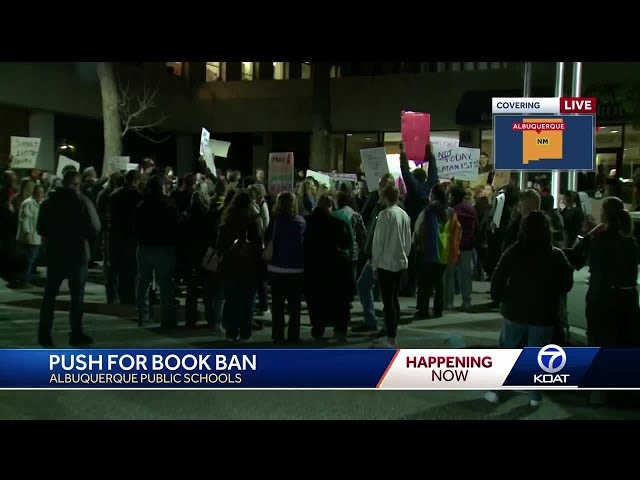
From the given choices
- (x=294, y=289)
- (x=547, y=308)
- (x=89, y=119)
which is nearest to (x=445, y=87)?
(x=89, y=119)

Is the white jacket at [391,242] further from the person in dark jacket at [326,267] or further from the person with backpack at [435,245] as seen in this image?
the person with backpack at [435,245]

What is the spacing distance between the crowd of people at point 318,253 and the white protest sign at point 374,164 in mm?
337

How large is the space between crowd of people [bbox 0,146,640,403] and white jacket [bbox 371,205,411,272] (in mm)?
13

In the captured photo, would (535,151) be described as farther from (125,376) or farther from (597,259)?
(125,376)

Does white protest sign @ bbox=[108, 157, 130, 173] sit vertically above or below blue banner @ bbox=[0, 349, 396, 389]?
above

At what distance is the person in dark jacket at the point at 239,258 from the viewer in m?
7.82

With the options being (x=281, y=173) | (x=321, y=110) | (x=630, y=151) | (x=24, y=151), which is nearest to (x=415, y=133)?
(x=281, y=173)

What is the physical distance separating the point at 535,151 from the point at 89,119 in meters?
16.9

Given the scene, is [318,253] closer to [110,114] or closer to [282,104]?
[110,114]

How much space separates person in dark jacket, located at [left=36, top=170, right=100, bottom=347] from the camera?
708 centimetres

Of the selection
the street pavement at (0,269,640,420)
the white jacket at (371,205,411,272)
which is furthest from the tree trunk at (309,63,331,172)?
the street pavement at (0,269,640,420)

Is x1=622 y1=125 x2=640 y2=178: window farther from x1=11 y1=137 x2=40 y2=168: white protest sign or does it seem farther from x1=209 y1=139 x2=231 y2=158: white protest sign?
x1=11 y1=137 x2=40 y2=168: white protest sign

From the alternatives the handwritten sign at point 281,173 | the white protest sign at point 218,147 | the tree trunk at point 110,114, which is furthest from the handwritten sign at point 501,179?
the tree trunk at point 110,114

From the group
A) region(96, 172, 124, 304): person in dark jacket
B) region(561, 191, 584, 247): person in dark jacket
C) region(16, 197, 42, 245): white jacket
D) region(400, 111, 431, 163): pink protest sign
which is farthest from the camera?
region(16, 197, 42, 245): white jacket
